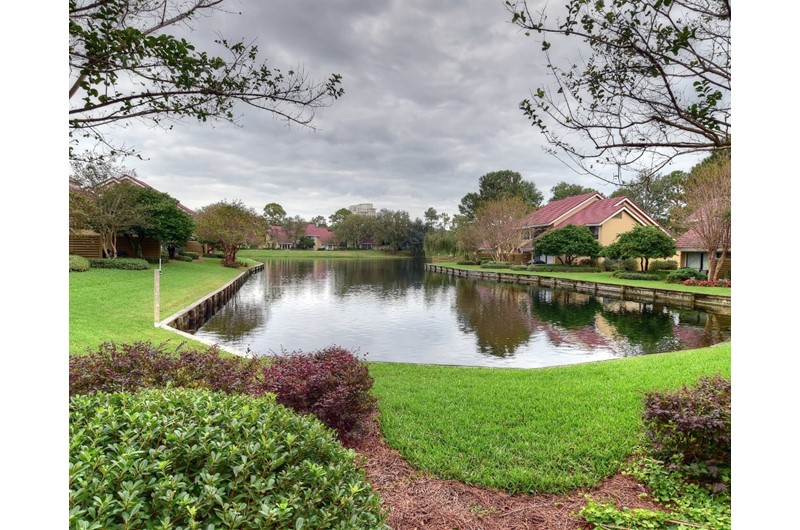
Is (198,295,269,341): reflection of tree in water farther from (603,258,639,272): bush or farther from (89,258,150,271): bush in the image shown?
(603,258,639,272): bush

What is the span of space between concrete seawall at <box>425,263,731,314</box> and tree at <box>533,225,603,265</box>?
5.40m

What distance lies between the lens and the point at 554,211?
123ft

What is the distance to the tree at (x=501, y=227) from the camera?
35344mm

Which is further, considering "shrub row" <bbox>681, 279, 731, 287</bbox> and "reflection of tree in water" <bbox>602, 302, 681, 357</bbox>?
"shrub row" <bbox>681, 279, 731, 287</bbox>

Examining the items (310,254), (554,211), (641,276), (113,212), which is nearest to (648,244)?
(641,276)

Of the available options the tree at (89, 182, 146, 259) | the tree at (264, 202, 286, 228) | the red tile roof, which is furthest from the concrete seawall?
the tree at (264, 202, 286, 228)

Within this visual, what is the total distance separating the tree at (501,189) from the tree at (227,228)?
28.0 meters

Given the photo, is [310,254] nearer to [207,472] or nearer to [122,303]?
[122,303]

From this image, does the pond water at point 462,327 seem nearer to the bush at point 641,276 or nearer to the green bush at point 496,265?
the bush at point 641,276

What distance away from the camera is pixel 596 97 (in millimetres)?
2914

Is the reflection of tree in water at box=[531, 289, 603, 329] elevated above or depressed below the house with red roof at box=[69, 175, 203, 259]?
below

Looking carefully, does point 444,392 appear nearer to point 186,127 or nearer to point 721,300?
point 186,127

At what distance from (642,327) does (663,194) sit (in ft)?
113

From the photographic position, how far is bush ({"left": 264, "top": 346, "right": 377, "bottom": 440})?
3.37 metres
